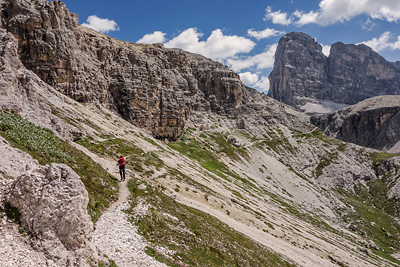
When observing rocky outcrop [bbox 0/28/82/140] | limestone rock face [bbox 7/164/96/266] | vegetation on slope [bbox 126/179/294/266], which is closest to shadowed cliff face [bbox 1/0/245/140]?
rocky outcrop [bbox 0/28/82/140]

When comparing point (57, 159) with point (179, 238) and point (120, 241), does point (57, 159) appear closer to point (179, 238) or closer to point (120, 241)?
point (120, 241)

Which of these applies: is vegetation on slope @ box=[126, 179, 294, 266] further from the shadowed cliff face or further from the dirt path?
the shadowed cliff face

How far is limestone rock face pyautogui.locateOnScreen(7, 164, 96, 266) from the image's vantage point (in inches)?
435

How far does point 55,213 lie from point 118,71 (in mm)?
110306

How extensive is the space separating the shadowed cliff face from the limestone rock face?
82.5m

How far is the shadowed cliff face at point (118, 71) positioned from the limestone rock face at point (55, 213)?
3246 inches

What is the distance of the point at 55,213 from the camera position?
11.5 metres

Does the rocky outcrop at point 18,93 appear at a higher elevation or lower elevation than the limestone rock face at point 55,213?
higher

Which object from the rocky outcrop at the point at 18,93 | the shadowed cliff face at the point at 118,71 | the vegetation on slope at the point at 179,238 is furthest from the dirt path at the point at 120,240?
the shadowed cliff face at the point at 118,71

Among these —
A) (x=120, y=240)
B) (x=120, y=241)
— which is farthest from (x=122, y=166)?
(x=120, y=241)

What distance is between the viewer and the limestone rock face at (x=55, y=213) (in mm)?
11055

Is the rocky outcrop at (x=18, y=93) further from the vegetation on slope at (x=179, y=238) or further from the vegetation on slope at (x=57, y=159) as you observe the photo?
the vegetation on slope at (x=179, y=238)

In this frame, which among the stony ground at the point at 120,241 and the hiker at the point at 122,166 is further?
the hiker at the point at 122,166

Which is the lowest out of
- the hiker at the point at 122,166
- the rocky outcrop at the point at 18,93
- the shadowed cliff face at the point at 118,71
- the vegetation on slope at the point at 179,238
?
the vegetation on slope at the point at 179,238
